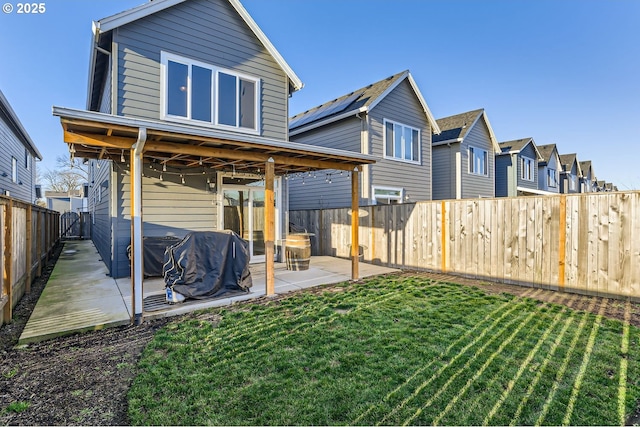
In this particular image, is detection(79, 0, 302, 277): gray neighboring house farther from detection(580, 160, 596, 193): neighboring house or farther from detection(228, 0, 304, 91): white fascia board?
detection(580, 160, 596, 193): neighboring house

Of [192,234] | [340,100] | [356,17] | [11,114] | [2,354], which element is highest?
[356,17]

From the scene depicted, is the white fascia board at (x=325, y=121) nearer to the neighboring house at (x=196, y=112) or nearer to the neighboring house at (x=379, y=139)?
the neighboring house at (x=379, y=139)

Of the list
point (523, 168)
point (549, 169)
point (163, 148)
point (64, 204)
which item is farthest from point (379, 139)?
point (64, 204)

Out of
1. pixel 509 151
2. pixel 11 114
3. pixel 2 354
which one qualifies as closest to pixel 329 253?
pixel 2 354

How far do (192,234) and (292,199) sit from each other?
924cm

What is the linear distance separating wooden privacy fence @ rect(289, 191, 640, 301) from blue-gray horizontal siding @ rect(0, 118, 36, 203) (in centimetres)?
1148

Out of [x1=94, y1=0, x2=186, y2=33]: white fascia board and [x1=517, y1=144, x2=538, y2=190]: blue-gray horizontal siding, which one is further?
[x1=517, y1=144, x2=538, y2=190]: blue-gray horizontal siding

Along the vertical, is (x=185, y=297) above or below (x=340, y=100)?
below

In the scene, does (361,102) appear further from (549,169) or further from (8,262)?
(549,169)

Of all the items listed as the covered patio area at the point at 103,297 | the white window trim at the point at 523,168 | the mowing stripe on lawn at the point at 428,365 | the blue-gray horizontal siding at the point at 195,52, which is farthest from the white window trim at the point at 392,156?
the white window trim at the point at 523,168

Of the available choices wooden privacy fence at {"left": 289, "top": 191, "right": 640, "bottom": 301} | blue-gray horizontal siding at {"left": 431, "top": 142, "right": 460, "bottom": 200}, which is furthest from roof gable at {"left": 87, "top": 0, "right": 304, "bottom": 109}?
blue-gray horizontal siding at {"left": 431, "top": 142, "right": 460, "bottom": 200}

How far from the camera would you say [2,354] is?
3.37m

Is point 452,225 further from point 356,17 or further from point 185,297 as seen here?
point 356,17

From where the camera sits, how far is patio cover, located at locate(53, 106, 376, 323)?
403 centimetres
